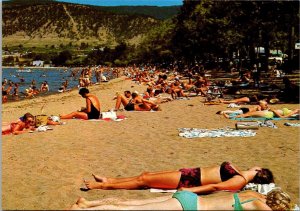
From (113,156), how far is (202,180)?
2.56 metres

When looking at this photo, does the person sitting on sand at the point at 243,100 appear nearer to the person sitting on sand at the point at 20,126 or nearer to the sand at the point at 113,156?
the sand at the point at 113,156

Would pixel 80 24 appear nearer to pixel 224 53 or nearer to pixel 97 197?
pixel 224 53

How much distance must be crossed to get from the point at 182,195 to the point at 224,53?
1536 inches

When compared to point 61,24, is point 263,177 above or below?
below

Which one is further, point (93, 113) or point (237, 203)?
point (93, 113)

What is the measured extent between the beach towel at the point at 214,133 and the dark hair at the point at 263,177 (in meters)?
3.64

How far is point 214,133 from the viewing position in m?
8.95

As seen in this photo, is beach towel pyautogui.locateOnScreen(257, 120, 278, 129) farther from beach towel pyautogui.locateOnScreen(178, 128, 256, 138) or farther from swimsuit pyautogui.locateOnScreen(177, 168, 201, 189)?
swimsuit pyautogui.locateOnScreen(177, 168, 201, 189)

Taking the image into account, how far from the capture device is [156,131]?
9.63 m

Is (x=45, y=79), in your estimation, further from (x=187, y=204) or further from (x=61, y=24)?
(x=61, y=24)

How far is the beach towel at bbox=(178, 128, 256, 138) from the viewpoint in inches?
343

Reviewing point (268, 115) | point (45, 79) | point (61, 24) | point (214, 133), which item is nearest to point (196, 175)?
point (214, 133)

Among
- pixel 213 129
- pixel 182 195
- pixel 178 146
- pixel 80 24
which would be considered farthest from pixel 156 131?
pixel 80 24

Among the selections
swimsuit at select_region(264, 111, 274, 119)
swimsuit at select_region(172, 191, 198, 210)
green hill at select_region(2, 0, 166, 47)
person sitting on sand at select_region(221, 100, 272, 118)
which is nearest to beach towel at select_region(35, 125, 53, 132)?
person sitting on sand at select_region(221, 100, 272, 118)
